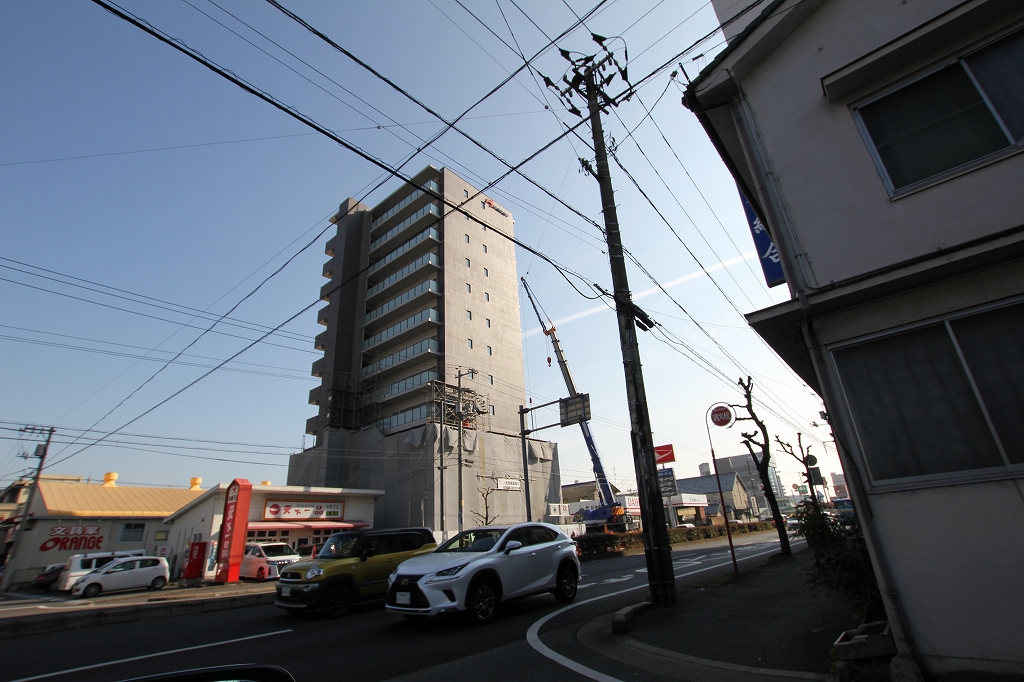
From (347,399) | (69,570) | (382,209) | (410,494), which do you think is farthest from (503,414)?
(69,570)

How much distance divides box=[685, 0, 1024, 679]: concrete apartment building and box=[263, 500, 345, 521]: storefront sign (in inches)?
1246

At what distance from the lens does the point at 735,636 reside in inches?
251

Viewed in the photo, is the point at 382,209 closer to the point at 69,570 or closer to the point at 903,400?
the point at 69,570

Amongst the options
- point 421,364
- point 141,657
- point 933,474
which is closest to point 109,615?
point 141,657

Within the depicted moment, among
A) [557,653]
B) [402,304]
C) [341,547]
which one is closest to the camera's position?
[557,653]

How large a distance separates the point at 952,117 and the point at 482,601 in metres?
9.30

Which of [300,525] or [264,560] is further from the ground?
[300,525]

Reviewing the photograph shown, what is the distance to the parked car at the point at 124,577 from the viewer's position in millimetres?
20297

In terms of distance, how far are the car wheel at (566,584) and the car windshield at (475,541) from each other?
1.78 metres

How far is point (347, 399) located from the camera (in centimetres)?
4750

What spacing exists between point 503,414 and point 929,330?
141 feet

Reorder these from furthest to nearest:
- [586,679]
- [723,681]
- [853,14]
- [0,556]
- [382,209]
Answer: [382,209]
[0,556]
[853,14]
[586,679]
[723,681]

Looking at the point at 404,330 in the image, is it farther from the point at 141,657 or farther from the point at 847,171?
the point at 847,171

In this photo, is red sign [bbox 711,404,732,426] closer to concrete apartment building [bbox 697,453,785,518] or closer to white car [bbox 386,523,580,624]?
white car [bbox 386,523,580,624]
